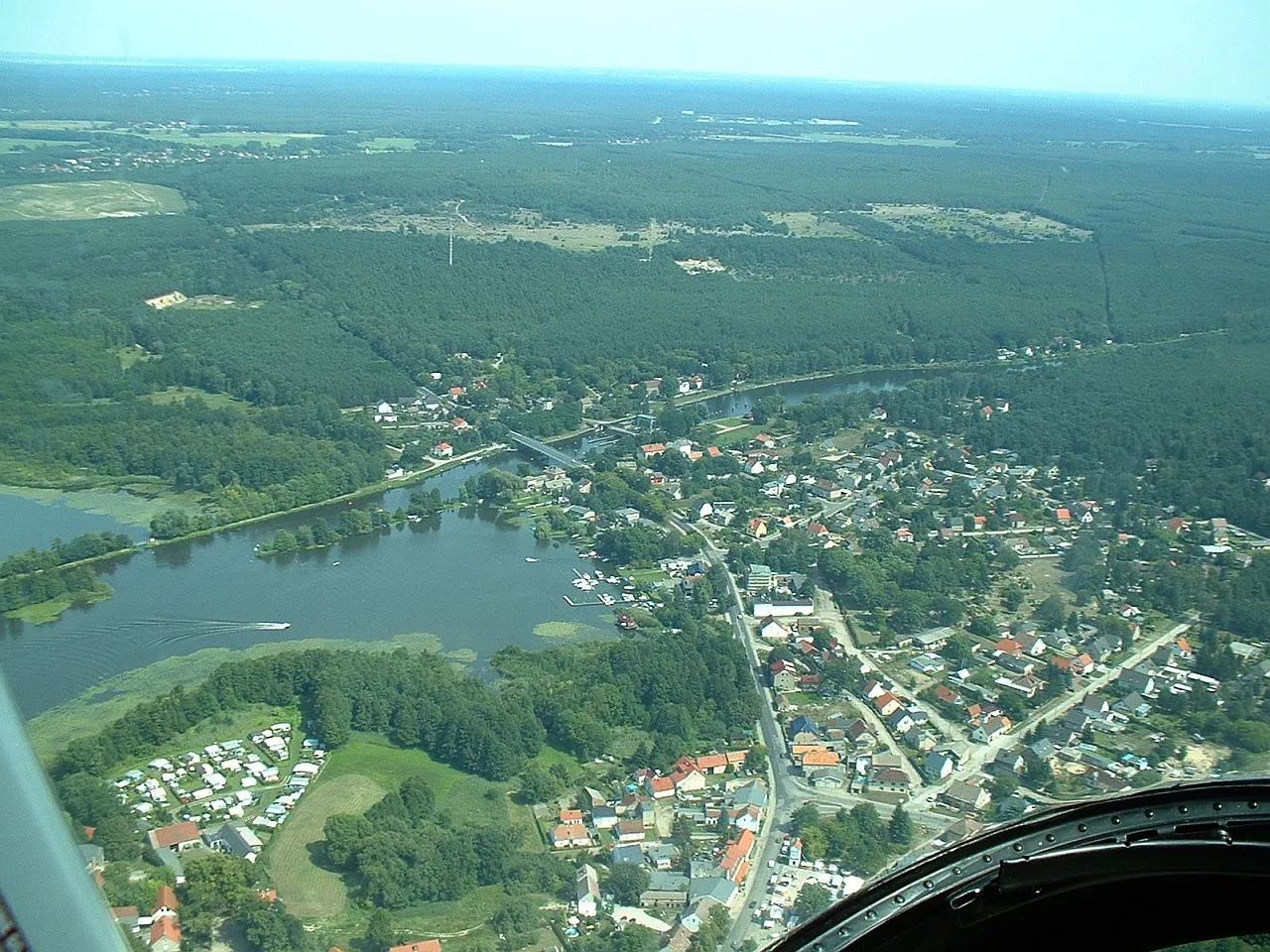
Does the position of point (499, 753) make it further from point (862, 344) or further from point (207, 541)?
point (862, 344)

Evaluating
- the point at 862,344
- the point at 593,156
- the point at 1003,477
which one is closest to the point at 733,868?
the point at 1003,477

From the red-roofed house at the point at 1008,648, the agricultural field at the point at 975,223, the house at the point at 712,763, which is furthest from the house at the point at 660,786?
the agricultural field at the point at 975,223

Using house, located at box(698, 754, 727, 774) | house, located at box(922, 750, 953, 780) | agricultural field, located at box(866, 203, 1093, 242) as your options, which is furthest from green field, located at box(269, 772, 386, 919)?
agricultural field, located at box(866, 203, 1093, 242)

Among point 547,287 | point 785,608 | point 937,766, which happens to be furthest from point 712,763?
point 547,287

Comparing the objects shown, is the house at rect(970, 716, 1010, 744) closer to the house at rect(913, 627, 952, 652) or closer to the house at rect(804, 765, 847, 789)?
the house at rect(804, 765, 847, 789)

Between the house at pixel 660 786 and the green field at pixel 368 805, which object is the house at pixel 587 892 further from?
the house at pixel 660 786
